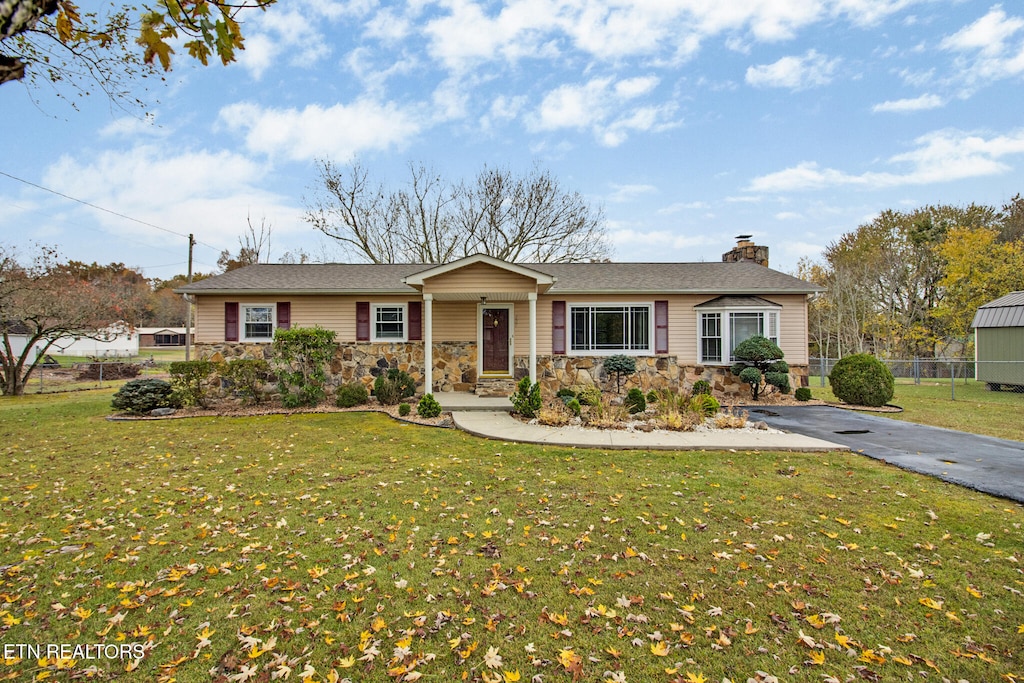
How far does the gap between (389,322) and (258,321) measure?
3.65 metres

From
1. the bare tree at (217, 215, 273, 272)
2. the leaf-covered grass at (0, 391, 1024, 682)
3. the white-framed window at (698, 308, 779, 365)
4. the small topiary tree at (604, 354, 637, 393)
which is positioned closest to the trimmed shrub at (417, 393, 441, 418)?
the leaf-covered grass at (0, 391, 1024, 682)

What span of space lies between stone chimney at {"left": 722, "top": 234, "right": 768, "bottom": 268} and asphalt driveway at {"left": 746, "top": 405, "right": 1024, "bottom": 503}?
255 inches

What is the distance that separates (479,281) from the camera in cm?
1094

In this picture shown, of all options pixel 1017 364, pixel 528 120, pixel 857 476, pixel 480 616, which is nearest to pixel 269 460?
pixel 480 616

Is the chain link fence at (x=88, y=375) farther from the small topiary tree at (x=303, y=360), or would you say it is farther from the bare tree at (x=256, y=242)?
the small topiary tree at (x=303, y=360)

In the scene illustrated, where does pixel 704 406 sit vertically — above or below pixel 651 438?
above

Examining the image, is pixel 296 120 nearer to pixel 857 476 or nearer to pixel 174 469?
pixel 174 469

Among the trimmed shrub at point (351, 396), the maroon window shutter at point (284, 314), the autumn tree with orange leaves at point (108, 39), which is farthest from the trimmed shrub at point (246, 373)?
the autumn tree with orange leaves at point (108, 39)

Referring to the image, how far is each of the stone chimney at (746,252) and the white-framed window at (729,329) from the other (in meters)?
3.36

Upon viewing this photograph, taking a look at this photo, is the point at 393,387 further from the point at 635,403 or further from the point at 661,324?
the point at 661,324

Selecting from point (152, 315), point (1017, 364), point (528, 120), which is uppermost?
point (528, 120)

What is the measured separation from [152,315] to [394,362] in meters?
54.2

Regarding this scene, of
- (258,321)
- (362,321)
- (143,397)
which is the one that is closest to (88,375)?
(143,397)

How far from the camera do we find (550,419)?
8891mm
